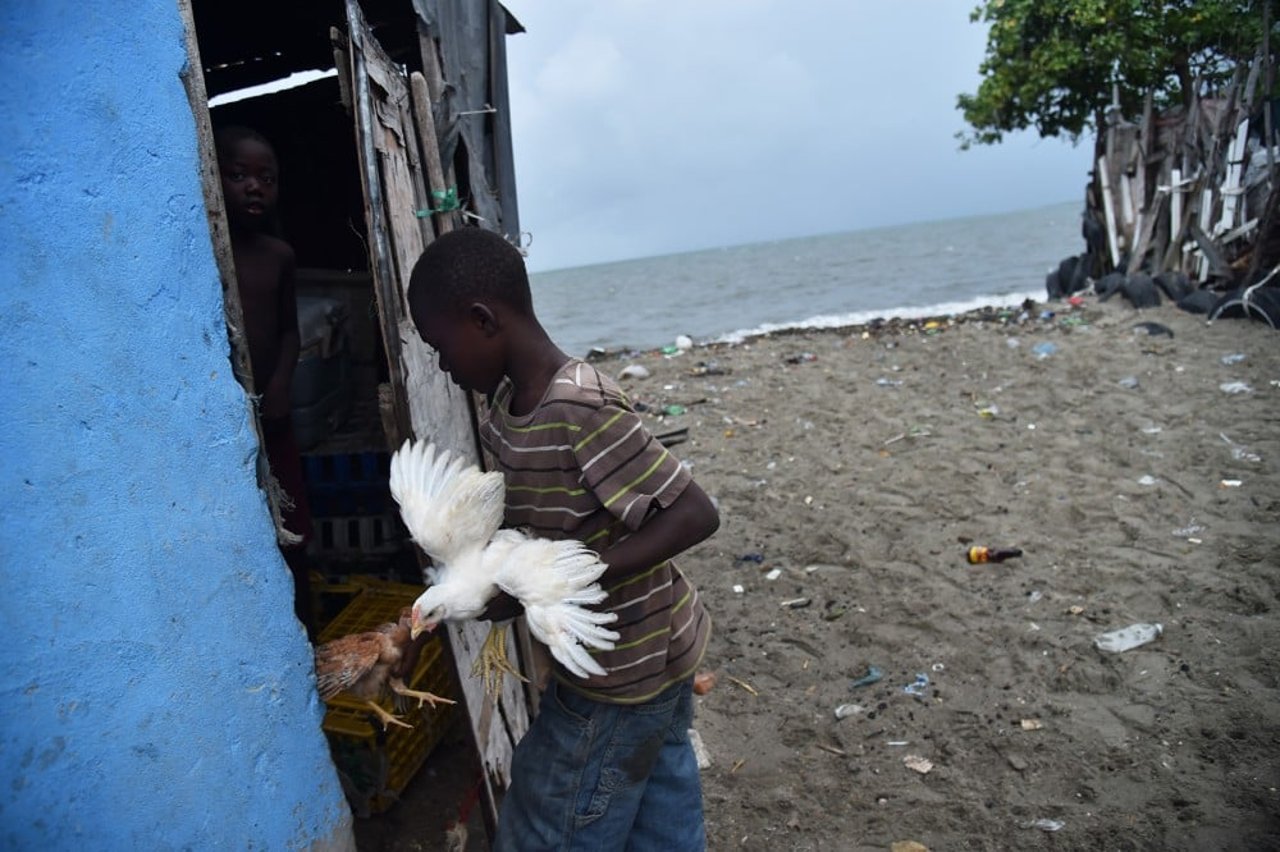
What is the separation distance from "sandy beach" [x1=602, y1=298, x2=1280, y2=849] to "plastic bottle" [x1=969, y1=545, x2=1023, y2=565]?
48 mm

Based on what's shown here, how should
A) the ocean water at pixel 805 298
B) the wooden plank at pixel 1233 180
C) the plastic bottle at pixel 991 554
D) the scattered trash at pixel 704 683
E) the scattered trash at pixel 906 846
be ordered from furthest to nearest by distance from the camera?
the ocean water at pixel 805 298, the wooden plank at pixel 1233 180, the plastic bottle at pixel 991 554, the scattered trash at pixel 704 683, the scattered trash at pixel 906 846

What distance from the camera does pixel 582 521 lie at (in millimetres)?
1704

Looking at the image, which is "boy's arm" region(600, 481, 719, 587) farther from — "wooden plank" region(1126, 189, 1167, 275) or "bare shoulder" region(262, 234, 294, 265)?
"wooden plank" region(1126, 189, 1167, 275)

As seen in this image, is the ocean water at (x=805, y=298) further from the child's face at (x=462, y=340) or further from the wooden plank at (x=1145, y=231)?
the child's face at (x=462, y=340)

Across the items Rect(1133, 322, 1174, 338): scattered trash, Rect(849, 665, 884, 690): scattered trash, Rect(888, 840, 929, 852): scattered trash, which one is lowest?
Rect(888, 840, 929, 852): scattered trash

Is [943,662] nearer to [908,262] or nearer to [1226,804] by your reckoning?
[1226,804]

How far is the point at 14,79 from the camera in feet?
4.41

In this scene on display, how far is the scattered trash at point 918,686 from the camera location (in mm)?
3389

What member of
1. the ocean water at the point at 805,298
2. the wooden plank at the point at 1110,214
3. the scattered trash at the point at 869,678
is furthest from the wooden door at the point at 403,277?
the wooden plank at the point at 1110,214

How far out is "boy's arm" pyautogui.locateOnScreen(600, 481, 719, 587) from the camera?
1.60 m

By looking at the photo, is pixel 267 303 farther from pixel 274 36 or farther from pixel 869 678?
pixel 869 678

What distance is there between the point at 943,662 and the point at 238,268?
11.2ft

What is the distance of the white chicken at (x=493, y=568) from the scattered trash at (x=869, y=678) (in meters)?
2.25

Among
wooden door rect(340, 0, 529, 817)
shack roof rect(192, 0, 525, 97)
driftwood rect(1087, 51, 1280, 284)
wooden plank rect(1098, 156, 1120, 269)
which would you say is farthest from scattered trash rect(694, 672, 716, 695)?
wooden plank rect(1098, 156, 1120, 269)
